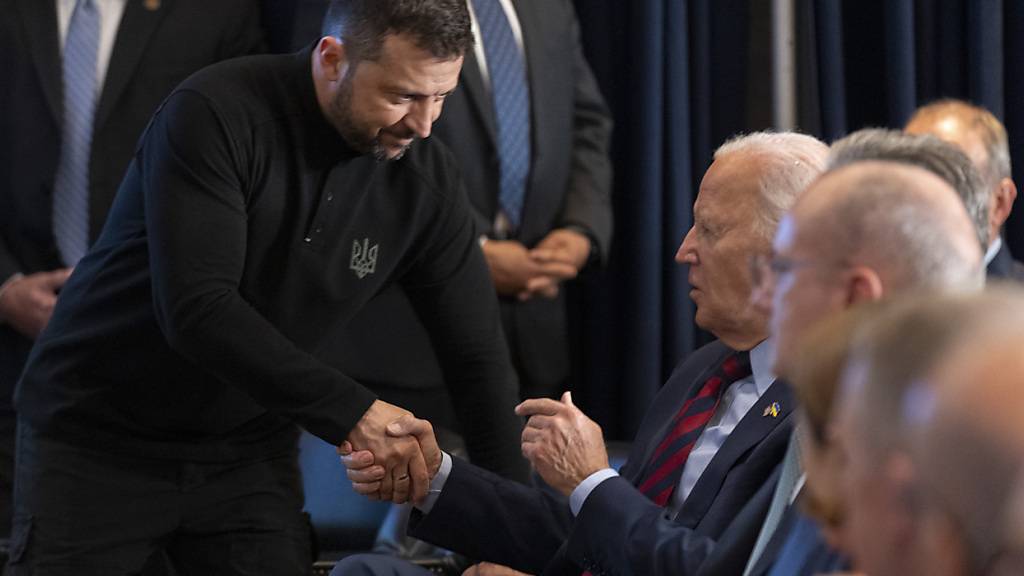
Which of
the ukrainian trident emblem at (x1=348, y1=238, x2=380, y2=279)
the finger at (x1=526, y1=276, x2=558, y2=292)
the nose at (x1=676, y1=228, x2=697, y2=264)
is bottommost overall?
the finger at (x1=526, y1=276, x2=558, y2=292)

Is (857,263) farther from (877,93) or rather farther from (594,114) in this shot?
(877,93)

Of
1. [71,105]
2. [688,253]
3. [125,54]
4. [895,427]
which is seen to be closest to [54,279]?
[71,105]

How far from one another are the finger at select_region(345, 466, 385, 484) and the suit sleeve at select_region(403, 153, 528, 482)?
39 centimetres

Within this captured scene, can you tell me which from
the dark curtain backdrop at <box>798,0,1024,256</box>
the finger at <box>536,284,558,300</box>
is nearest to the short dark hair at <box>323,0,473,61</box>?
the finger at <box>536,284,558,300</box>

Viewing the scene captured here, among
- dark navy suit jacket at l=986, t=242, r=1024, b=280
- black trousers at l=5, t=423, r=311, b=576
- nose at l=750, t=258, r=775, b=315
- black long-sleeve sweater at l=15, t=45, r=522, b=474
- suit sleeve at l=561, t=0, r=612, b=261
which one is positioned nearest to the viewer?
nose at l=750, t=258, r=775, b=315

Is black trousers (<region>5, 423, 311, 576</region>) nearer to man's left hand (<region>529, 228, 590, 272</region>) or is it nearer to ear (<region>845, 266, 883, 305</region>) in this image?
man's left hand (<region>529, 228, 590, 272</region>)

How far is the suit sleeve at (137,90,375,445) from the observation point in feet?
8.06

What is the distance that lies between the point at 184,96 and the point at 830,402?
1569mm

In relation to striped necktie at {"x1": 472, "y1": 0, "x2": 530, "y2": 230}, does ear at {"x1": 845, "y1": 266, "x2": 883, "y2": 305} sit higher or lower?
higher

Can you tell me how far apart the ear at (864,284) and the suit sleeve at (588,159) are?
2.27 meters

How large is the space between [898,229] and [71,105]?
2.57 m

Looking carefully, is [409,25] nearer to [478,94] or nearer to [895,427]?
[478,94]

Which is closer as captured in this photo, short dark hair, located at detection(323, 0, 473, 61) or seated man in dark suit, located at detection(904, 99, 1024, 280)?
short dark hair, located at detection(323, 0, 473, 61)

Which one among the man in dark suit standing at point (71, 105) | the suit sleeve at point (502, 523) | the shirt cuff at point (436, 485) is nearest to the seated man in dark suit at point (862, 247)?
the suit sleeve at point (502, 523)
